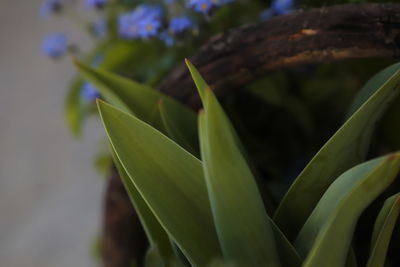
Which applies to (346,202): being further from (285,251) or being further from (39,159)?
(39,159)

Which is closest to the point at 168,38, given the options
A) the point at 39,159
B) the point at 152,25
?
the point at 152,25

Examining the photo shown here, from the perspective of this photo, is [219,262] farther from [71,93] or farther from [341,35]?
[71,93]

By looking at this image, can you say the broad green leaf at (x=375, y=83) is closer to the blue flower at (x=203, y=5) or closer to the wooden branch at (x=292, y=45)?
the wooden branch at (x=292, y=45)

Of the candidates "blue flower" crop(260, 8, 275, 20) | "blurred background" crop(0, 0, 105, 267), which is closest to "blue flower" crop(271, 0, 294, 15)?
"blue flower" crop(260, 8, 275, 20)

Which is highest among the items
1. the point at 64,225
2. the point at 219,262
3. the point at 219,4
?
the point at 219,4

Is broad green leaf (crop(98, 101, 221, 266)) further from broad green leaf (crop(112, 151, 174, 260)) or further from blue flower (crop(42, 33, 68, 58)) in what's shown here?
blue flower (crop(42, 33, 68, 58))

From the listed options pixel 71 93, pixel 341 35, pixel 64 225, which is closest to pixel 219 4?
pixel 341 35
